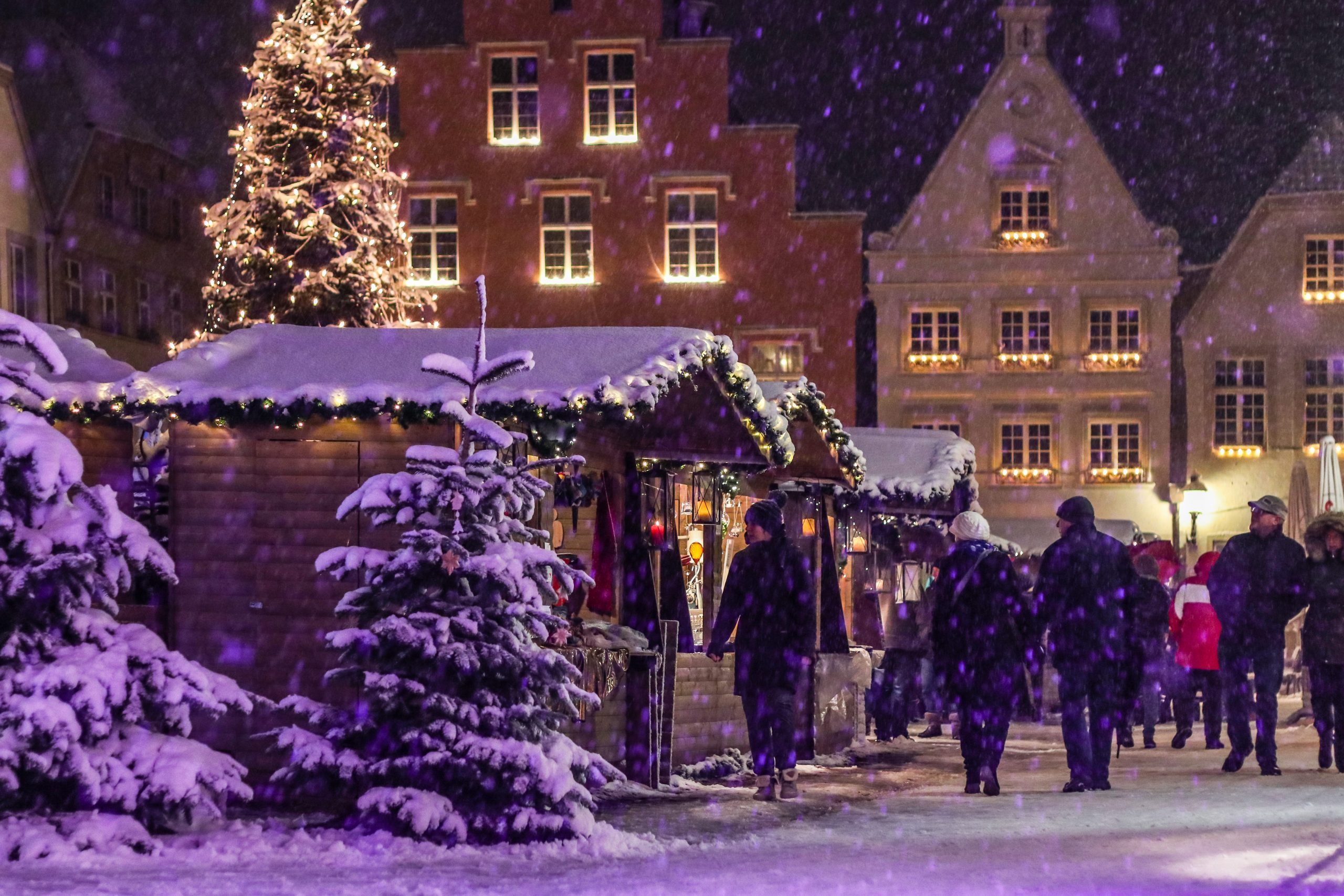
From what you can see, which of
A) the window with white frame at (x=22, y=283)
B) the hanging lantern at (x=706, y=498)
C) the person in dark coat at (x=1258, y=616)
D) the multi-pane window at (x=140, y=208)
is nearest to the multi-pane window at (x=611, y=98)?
the multi-pane window at (x=140, y=208)

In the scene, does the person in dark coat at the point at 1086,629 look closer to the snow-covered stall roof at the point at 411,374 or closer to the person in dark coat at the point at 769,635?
the person in dark coat at the point at 769,635

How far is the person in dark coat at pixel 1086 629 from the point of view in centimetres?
1165

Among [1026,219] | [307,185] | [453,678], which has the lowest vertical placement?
[453,678]

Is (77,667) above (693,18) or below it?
below

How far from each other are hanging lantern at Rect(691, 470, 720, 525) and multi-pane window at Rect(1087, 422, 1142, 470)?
77.4ft

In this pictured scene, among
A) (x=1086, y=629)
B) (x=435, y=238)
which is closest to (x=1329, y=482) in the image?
(x=1086, y=629)

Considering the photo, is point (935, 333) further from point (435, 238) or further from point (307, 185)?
point (307, 185)

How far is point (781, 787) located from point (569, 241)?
24922 millimetres

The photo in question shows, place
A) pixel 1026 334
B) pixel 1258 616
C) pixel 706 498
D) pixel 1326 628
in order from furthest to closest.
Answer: pixel 1026 334 < pixel 706 498 < pixel 1258 616 < pixel 1326 628

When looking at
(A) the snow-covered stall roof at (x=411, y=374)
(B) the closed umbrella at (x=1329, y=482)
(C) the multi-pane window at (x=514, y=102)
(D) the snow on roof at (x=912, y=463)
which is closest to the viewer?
(A) the snow-covered stall roof at (x=411, y=374)

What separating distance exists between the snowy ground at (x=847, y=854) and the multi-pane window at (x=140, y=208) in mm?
28170

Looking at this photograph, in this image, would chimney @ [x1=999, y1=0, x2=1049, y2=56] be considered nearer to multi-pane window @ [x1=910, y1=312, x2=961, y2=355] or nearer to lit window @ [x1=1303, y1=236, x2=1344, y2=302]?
multi-pane window @ [x1=910, y1=312, x2=961, y2=355]

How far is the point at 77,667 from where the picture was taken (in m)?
9.23

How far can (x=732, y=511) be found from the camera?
60.8 ft
